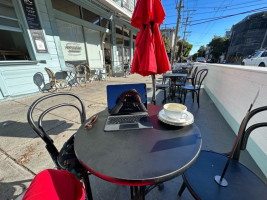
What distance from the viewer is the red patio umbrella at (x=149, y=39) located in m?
1.53

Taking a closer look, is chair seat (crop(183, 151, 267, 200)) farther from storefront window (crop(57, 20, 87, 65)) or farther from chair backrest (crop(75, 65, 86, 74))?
storefront window (crop(57, 20, 87, 65))

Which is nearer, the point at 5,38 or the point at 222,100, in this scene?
the point at 222,100

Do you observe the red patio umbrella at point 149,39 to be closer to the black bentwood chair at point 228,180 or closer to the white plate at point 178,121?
the white plate at point 178,121

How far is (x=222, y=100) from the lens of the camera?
2.73 m

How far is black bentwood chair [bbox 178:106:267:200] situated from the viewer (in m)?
0.73

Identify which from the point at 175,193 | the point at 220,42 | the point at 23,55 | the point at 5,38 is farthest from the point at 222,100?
the point at 220,42

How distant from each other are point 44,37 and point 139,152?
5.11 metres

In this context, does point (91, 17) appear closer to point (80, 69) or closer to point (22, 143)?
point (80, 69)

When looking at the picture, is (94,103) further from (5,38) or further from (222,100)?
(5,38)

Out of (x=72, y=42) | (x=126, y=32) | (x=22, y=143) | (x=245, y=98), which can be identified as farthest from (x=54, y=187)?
(x=126, y=32)

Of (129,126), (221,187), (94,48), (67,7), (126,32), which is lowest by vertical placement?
(221,187)

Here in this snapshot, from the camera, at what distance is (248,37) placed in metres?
27.8

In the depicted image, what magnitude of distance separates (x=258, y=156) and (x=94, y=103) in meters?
3.32

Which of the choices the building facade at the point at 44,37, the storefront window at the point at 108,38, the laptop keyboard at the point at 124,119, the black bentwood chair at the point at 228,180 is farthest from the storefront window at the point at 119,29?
the black bentwood chair at the point at 228,180
